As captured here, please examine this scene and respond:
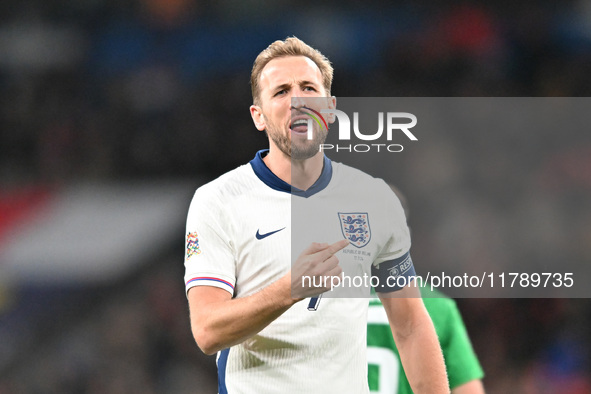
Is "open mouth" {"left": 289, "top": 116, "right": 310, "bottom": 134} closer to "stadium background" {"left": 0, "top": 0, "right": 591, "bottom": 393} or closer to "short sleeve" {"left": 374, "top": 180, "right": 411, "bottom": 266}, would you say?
"short sleeve" {"left": 374, "top": 180, "right": 411, "bottom": 266}

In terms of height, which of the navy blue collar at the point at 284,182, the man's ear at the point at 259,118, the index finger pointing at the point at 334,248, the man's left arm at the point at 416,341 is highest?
the man's ear at the point at 259,118

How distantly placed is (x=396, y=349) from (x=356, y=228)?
87cm

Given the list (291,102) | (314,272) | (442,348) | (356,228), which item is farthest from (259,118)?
(442,348)

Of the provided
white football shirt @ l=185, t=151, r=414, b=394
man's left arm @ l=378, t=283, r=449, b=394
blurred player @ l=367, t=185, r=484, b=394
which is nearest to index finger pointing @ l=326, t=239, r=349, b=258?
white football shirt @ l=185, t=151, r=414, b=394

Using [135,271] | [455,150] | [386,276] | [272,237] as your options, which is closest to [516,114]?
[455,150]

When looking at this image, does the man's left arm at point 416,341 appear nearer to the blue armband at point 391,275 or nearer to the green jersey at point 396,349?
the blue armband at point 391,275

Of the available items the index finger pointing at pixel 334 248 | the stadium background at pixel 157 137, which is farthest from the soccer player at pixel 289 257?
the stadium background at pixel 157 137

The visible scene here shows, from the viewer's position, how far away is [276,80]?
2830 millimetres

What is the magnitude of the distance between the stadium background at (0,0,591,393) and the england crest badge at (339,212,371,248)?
2.55 m

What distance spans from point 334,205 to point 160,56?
479cm

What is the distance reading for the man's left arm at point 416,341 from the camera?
2.78 meters

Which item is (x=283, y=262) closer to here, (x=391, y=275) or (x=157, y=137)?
(x=391, y=275)

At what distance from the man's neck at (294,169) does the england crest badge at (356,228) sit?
0.57 feet

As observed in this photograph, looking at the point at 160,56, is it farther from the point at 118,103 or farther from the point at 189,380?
the point at 189,380
